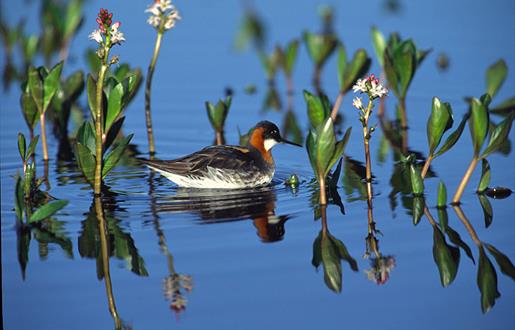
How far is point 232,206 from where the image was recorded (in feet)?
32.0

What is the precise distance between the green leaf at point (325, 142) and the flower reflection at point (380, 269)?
142 centimetres

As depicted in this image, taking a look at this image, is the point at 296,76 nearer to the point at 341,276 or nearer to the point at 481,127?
the point at 481,127

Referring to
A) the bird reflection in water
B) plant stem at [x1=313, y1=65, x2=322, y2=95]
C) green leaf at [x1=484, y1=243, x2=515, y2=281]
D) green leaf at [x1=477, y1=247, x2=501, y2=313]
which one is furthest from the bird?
plant stem at [x1=313, y1=65, x2=322, y2=95]

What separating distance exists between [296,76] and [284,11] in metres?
3.71

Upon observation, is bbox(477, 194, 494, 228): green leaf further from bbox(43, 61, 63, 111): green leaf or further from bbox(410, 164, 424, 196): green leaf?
bbox(43, 61, 63, 111): green leaf

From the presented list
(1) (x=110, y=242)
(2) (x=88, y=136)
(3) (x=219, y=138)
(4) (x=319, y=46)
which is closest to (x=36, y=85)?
(2) (x=88, y=136)

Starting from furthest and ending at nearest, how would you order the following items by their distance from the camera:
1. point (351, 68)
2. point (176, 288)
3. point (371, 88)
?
1. point (351, 68)
2. point (371, 88)
3. point (176, 288)

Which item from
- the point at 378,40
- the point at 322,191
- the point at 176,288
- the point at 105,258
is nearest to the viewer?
the point at 176,288

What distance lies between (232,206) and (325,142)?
1.31 m

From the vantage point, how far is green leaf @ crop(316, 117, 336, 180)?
898 centimetres

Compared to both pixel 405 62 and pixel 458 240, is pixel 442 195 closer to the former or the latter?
pixel 458 240

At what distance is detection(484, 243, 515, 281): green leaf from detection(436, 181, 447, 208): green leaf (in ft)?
3.36

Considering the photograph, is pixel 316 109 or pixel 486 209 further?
pixel 316 109

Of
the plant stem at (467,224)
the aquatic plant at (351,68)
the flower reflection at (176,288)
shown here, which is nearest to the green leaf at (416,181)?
the plant stem at (467,224)
